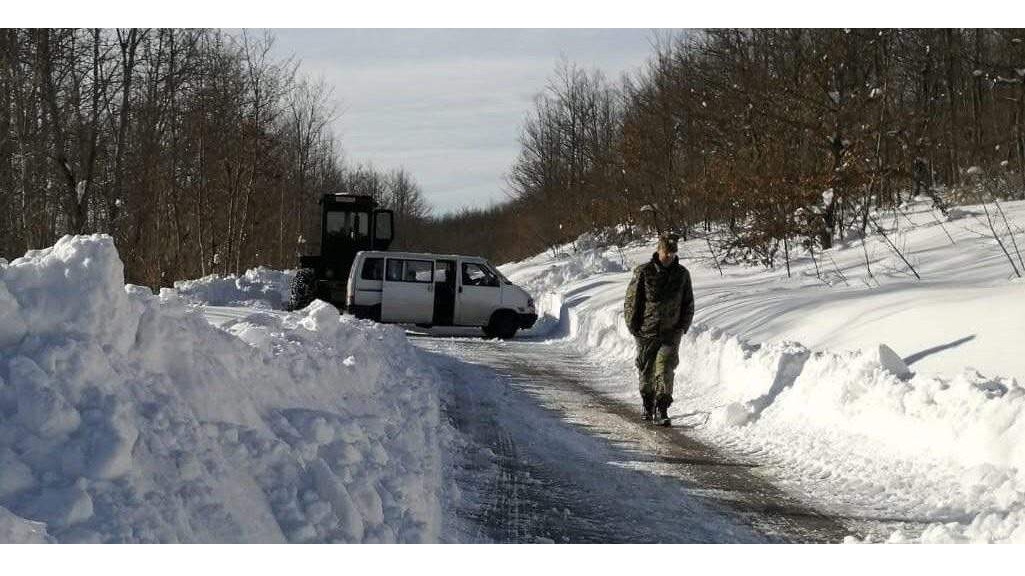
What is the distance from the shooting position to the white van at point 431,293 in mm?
21812

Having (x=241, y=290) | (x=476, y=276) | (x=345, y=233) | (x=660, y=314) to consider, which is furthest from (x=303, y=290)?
(x=660, y=314)

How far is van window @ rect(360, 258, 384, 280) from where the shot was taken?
21844mm

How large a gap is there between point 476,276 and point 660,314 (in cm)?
1169

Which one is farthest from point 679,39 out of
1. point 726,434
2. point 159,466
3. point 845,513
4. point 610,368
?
point 159,466

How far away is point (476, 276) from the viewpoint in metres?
22.2

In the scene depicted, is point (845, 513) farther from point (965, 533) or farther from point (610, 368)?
point (610, 368)

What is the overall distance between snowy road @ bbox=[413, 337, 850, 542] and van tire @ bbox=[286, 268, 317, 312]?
11.8 meters

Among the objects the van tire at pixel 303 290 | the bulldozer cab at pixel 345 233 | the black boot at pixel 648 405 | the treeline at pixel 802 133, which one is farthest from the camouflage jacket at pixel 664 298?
the bulldozer cab at pixel 345 233

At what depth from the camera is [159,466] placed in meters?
5.02

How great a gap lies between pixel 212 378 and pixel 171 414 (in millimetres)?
772

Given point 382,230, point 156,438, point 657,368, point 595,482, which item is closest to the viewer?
point 156,438

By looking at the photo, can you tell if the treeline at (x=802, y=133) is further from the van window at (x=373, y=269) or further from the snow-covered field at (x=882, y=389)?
the van window at (x=373, y=269)

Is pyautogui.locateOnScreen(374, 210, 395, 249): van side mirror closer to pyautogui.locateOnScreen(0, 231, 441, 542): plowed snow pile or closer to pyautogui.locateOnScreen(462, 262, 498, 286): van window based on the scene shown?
pyautogui.locateOnScreen(462, 262, 498, 286): van window

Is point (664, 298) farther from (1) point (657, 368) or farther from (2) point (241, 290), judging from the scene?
(2) point (241, 290)
